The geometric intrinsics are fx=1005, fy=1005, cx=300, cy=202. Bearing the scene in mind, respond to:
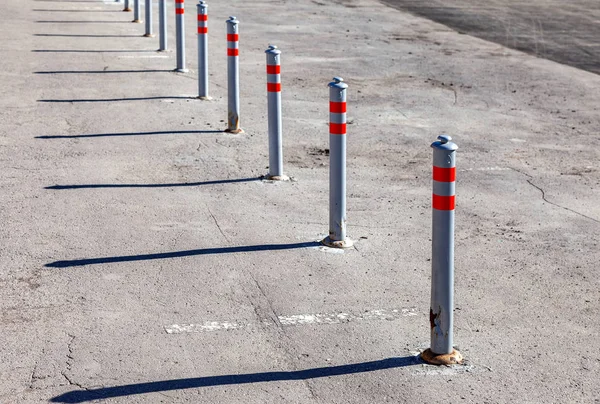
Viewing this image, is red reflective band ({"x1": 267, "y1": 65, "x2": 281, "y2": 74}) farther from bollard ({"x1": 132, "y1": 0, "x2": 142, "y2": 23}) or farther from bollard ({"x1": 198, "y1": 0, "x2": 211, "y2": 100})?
bollard ({"x1": 132, "y1": 0, "x2": 142, "y2": 23})

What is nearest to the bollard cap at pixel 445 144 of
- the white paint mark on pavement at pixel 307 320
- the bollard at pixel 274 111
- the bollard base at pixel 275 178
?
the white paint mark on pavement at pixel 307 320

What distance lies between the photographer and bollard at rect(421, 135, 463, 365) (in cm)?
583

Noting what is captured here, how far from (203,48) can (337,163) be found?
19.3 ft

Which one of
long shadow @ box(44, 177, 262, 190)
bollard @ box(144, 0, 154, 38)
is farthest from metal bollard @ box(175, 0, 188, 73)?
long shadow @ box(44, 177, 262, 190)

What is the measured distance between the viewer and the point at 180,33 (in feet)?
50.5

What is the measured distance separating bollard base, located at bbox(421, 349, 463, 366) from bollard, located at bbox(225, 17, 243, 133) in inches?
236

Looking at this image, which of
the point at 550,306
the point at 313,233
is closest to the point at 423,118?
the point at 313,233

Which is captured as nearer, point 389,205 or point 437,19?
point 389,205

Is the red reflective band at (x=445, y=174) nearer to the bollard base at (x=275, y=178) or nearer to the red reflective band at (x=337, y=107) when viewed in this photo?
the red reflective band at (x=337, y=107)

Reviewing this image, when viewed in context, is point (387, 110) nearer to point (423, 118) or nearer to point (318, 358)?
point (423, 118)

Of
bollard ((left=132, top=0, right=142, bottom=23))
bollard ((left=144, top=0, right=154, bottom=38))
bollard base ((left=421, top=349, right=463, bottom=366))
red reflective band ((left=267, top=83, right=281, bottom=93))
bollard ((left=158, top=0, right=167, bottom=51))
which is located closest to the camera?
bollard base ((left=421, top=349, right=463, bottom=366))

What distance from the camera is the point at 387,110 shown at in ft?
45.4

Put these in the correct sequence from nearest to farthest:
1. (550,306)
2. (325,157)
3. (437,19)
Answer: (550,306)
(325,157)
(437,19)

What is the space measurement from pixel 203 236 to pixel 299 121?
4952 millimetres
